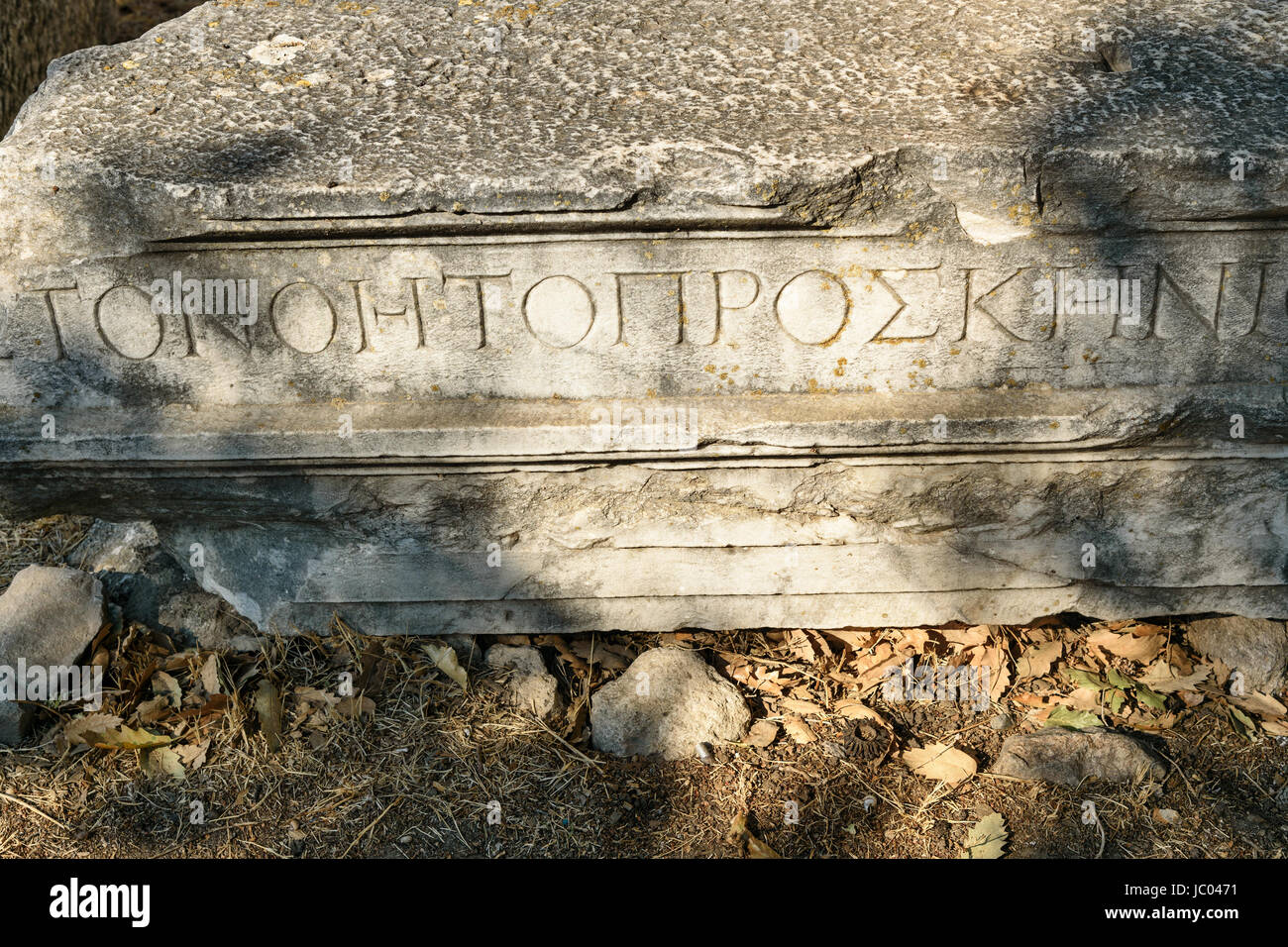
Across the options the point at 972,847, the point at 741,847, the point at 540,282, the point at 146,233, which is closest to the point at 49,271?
the point at 146,233

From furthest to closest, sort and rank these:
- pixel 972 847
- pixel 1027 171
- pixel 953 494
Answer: pixel 953 494 → pixel 972 847 → pixel 1027 171

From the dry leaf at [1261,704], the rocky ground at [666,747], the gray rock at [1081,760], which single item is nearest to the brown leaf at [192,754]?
the rocky ground at [666,747]

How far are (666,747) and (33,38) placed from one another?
393 cm

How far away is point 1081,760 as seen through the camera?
7.18 ft

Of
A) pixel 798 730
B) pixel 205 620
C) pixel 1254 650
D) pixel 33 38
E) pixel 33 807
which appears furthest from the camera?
pixel 33 38

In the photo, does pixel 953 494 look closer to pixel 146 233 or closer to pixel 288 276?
pixel 288 276

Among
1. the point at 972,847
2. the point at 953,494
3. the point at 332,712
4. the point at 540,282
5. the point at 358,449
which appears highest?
the point at 540,282

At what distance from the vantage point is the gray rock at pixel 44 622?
2.39 meters

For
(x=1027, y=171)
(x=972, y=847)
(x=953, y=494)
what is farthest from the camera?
(x=953, y=494)

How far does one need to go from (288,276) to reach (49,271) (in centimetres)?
45

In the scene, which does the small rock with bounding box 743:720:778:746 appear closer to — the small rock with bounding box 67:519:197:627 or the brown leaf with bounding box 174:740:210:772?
the brown leaf with bounding box 174:740:210:772

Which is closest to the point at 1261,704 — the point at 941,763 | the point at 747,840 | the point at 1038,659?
the point at 1038,659

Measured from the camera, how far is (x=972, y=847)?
2084 mm

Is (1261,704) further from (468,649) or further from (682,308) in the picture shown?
(468,649)
